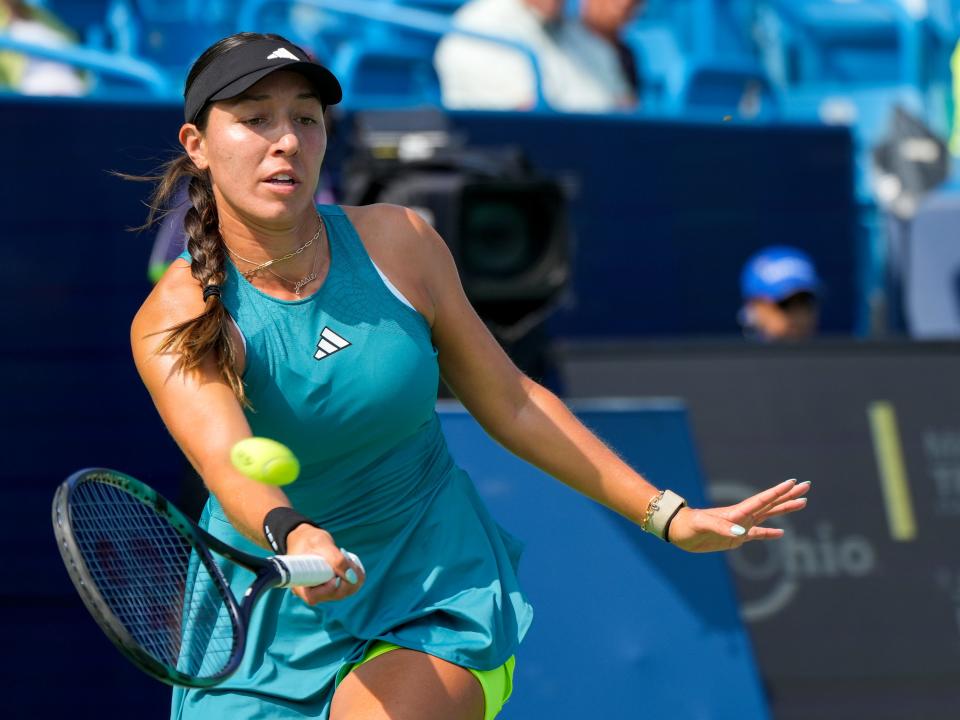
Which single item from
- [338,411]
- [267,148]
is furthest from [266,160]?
[338,411]

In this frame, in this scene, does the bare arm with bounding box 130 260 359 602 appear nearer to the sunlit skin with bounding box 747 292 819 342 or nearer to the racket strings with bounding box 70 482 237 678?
the racket strings with bounding box 70 482 237 678

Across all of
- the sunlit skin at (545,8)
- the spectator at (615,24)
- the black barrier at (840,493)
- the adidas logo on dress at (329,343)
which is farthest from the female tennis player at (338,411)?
the spectator at (615,24)

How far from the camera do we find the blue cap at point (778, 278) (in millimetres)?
6488

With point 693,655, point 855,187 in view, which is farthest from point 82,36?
point 693,655

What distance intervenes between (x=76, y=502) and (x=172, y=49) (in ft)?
20.2

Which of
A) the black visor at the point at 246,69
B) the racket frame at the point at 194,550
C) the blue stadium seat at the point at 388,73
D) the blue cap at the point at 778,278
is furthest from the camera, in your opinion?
the blue stadium seat at the point at 388,73

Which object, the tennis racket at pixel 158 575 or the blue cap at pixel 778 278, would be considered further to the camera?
the blue cap at pixel 778 278

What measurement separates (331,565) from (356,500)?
0.45 m

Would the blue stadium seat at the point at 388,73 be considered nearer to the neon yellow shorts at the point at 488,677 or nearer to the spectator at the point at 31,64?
the spectator at the point at 31,64

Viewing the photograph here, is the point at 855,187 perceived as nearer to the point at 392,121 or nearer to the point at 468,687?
the point at 392,121

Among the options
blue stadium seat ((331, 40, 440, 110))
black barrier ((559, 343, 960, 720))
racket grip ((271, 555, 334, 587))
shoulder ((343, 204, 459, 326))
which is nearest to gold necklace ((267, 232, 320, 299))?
shoulder ((343, 204, 459, 326))

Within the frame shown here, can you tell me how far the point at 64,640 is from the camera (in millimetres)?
5172

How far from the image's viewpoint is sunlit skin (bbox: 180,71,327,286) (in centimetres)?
246

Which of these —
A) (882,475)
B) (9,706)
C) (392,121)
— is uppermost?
(392,121)
